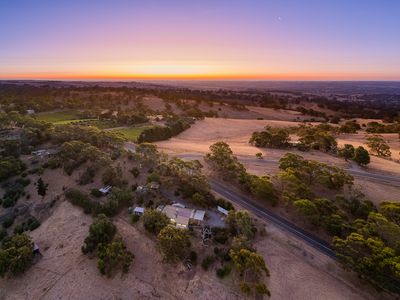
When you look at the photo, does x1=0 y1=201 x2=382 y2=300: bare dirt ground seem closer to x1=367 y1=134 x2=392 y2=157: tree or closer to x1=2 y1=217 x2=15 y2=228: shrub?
x1=2 y1=217 x2=15 y2=228: shrub

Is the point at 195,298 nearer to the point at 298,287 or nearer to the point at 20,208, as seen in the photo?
the point at 298,287

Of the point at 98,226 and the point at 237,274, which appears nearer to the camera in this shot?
the point at 237,274

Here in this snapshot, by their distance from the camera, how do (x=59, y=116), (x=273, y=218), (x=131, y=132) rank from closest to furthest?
(x=273, y=218) < (x=131, y=132) < (x=59, y=116)

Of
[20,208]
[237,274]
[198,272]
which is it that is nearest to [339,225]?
[237,274]

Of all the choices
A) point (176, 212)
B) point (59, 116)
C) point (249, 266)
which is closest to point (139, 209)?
point (176, 212)

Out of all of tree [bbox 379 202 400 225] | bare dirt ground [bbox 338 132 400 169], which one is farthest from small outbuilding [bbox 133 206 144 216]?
bare dirt ground [bbox 338 132 400 169]

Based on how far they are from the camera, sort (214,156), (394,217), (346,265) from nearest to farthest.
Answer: (346,265)
(394,217)
(214,156)

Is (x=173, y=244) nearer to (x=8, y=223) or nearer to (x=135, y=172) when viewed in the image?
(x=135, y=172)
